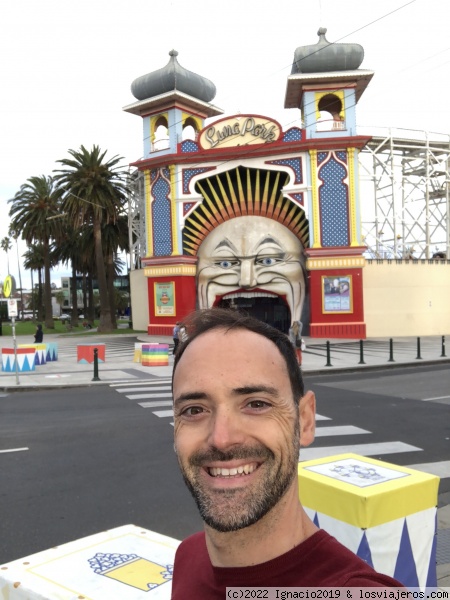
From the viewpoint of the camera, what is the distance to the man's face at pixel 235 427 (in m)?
1.47

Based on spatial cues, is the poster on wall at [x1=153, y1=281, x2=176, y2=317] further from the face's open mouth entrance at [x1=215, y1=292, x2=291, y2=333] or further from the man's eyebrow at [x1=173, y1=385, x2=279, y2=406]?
the man's eyebrow at [x1=173, y1=385, x2=279, y2=406]

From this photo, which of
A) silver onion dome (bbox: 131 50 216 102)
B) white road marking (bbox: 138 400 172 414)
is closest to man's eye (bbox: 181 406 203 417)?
white road marking (bbox: 138 400 172 414)

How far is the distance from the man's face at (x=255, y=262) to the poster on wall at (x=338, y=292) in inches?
52.3

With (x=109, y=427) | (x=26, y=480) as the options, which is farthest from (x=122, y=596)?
(x=109, y=427)

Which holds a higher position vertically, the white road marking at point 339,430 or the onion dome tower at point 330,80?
the onion dome tower at point 330,80

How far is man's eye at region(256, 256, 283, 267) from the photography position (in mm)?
28000

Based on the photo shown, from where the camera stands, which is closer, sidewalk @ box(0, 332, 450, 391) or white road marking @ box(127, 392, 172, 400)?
white road marking @ box(127, 392, 172, 400)

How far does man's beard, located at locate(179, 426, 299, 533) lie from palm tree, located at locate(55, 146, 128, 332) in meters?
35.2

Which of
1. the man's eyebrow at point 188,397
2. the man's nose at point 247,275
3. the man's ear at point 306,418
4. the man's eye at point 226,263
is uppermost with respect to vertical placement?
the man's eye at point 226,263

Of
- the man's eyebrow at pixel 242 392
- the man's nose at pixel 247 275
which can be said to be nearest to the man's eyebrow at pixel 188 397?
the man's eyebrow at pixel 242 392

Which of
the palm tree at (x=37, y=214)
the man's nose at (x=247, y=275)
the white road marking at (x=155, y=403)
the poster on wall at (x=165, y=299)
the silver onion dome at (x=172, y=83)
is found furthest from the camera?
the palm tree at (x=37, y=214)

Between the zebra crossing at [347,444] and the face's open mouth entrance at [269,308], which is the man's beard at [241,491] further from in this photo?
the face's open mouth entrance at [269,308]

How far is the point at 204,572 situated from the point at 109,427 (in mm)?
8416

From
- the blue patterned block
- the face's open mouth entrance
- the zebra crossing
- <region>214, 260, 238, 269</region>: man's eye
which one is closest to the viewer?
the zebra crossing
